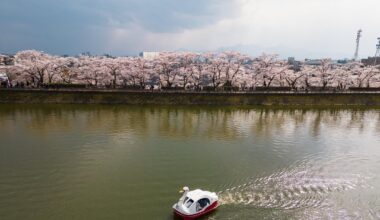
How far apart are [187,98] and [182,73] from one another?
5.85 metres

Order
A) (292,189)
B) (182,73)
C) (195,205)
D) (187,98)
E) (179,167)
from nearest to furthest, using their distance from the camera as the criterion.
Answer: (195,205) < (292,189) < (179,167) < (187,98) < (182,73)

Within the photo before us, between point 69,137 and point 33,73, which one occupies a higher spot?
point 33,73

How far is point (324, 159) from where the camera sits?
62.0 feet

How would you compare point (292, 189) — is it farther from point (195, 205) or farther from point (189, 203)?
point (189, 203)

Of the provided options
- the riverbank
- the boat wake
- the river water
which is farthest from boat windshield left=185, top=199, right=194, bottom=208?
the riverbank

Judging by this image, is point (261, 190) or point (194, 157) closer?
point (261, 190)

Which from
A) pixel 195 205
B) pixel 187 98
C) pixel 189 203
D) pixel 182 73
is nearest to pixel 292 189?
pixel 195 205

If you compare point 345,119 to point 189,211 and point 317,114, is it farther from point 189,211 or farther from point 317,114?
point 189,211

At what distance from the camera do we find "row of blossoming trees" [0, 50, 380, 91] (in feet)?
144

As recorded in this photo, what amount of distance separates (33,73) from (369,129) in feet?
130

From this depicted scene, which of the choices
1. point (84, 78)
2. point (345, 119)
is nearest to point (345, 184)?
point (345, 119)

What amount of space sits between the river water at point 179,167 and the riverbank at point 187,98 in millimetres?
8257

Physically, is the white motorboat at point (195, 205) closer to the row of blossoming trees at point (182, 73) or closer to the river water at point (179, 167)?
the river water at point (179, 167)

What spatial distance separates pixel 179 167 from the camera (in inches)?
661
